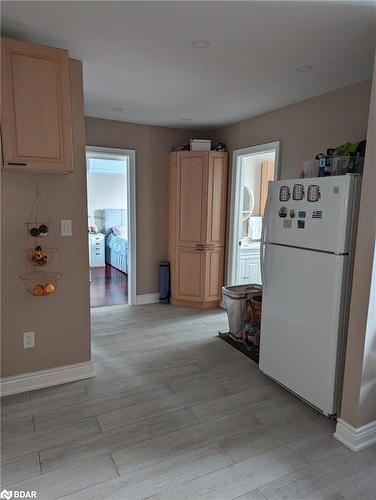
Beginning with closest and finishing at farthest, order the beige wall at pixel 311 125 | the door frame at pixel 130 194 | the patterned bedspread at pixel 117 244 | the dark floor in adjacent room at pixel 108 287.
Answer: the beige wall at pixel 311 125
the door frame at pixel 130 194
the dark floor in adjacent room at pixel 108 287
the patterned bedspread at pixel 117 244

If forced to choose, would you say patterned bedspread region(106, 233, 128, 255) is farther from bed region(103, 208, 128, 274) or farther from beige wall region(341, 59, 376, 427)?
beige wall region(341, 59, 376, 427)

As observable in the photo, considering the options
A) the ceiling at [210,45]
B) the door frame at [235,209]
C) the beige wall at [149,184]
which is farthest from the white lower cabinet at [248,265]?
the ceiling at [210,45]

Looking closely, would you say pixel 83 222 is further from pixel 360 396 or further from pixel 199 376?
pixel 360 396

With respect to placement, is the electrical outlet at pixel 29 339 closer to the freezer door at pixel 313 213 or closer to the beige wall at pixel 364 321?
the freezer door at pixel 313 213

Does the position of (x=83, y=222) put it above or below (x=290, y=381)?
above

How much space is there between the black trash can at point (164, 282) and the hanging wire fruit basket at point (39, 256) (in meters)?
2.32

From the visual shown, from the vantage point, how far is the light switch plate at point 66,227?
8.46ft

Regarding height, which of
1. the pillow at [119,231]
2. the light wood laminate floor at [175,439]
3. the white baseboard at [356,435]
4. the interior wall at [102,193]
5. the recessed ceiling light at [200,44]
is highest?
the recessed ceiling light at [200,44]

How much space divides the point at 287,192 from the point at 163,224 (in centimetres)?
257

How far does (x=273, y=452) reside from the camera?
Answer: 1.99 metres

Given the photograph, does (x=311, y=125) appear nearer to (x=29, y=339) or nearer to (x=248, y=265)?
(x=248, y=265)

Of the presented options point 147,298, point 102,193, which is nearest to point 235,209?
point 147,298

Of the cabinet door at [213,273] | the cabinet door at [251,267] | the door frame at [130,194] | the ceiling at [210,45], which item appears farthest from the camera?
the cabinet door at [251,267]

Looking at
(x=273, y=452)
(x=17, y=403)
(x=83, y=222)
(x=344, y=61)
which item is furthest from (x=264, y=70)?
(x=17, y=403)
